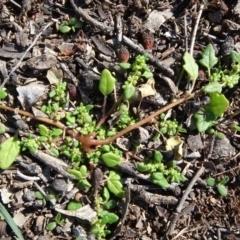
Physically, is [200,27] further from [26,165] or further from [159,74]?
[26,165]

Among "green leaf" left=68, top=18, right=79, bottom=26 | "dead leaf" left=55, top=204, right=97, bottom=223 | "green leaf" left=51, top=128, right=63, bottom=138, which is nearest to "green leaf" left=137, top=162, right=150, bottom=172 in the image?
"dead leaf" left=55, top=204, right=97, bottom=223

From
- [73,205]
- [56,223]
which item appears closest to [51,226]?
[56,223]

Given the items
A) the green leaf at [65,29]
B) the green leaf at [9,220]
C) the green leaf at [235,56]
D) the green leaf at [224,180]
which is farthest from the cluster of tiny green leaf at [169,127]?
the green leaf at [9,220]

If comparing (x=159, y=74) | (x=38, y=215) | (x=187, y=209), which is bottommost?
(x=38, y=215)

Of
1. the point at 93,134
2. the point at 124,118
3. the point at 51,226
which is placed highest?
the point at 124,118

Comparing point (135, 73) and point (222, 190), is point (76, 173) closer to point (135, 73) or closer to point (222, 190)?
point (135, 73)

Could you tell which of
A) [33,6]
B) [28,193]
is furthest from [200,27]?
[28,193]
